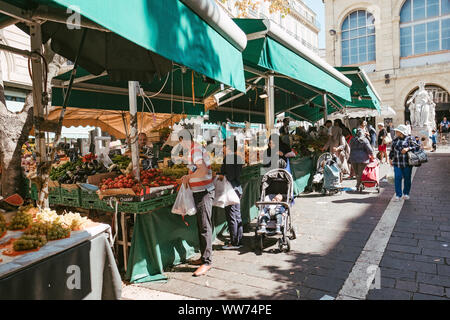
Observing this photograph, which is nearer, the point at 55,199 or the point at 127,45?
the point at 127,45

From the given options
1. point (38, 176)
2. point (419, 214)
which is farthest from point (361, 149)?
point (38, 176)

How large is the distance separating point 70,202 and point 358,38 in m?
33.0

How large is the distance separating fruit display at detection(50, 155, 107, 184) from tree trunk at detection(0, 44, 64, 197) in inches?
32.4

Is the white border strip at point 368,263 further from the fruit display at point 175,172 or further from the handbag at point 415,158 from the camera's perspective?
the fruit display at point 175,172

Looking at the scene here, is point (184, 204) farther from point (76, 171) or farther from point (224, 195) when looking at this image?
point (76, 171)

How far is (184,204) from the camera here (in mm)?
4250

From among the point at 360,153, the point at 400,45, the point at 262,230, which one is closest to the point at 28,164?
the point at 262,230

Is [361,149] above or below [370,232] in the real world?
above

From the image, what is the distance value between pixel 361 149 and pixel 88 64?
760 centimetres

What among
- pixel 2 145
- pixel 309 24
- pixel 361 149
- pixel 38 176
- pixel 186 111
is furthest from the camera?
pixel 309 24

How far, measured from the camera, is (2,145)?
5246 millimetres
